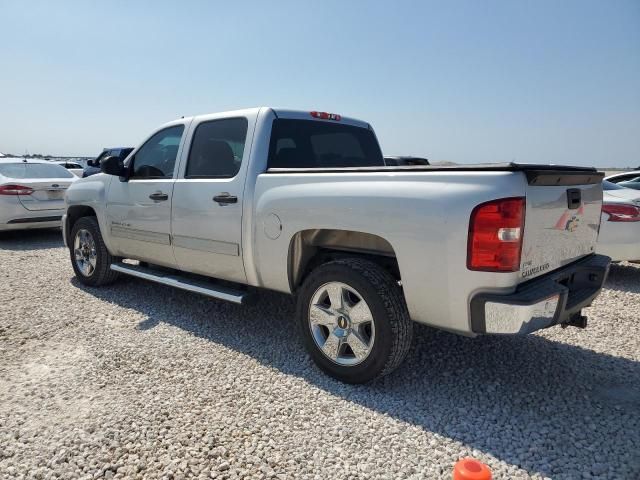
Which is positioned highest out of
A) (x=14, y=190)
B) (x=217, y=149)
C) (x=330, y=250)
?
(x=217, y=149)

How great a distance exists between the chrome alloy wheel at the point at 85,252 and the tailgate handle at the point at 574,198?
16.0 ft

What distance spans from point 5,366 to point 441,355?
11.0 feet

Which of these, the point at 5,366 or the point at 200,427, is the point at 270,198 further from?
the point at 5,366

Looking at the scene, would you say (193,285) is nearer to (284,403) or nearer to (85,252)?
(284,403)

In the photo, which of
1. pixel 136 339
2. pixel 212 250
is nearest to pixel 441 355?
pixel 212 250

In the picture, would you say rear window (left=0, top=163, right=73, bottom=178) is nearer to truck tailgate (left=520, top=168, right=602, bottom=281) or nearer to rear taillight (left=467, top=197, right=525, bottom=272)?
rear taillight (left=467, top=197, right=525, bottom=272)

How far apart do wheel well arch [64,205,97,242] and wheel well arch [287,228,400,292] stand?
3266mm

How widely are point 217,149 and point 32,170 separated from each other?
6.74 meters

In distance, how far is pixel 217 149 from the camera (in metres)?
3.95

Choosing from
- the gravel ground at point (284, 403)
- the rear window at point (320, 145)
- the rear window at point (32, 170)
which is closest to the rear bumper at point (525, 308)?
the gravel ground at point (284, 403)

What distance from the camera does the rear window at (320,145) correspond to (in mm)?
3705

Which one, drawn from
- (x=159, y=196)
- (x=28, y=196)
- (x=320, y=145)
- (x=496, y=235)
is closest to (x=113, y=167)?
(x=159, y=196)

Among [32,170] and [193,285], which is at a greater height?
[32,170]

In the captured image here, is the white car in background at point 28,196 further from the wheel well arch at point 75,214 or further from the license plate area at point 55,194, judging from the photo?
the wheel well arch at point 75,214
